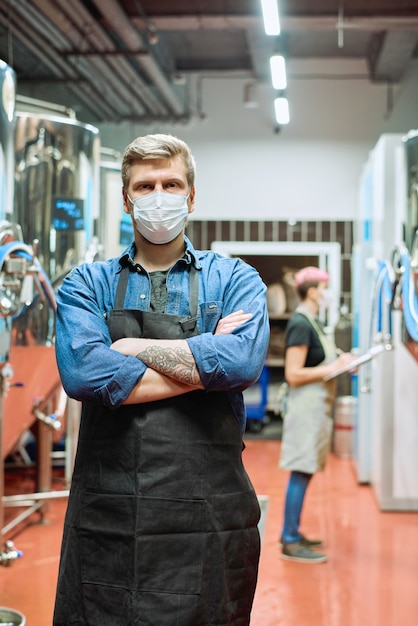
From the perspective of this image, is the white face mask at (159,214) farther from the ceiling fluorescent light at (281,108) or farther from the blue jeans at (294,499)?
the ceiling fluorescent light at (281,108)

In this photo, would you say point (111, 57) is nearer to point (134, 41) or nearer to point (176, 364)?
point (134, 41)

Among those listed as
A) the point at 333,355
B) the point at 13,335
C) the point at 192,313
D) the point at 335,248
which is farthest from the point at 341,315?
the point at 192,313

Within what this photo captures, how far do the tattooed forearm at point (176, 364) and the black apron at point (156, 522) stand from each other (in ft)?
0.26

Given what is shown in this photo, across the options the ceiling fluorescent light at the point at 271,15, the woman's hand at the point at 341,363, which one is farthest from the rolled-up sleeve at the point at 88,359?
the ceiling fluorescent light at the point at 271,15

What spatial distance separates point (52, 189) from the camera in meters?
4.48

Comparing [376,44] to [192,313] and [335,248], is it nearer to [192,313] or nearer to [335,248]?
[335,248]

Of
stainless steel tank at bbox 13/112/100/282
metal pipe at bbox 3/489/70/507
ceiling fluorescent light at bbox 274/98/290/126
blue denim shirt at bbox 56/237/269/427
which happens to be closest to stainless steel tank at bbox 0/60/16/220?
stainless steel tank at bbox 13/112/100/282

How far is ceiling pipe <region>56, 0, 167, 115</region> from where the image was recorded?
621cm

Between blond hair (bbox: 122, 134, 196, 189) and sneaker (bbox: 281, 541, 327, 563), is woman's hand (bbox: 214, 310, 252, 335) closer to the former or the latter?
blond hair (bbox: 122, 134, 196, 189)

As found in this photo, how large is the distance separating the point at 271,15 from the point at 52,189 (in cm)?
178

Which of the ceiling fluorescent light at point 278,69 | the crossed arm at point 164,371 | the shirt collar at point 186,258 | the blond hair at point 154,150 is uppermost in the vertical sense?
the ceiling fluorescent light at point 278,69

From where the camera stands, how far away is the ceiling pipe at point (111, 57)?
6208 millimetres

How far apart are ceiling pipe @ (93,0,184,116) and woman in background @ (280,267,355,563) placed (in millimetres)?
2968

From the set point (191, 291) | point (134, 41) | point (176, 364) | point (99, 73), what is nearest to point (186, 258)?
point (191, 291)
